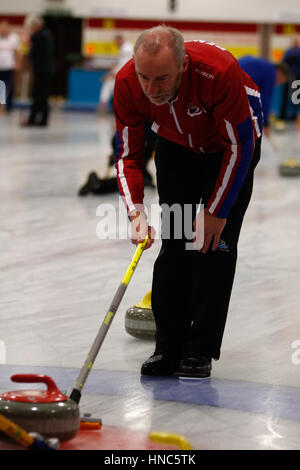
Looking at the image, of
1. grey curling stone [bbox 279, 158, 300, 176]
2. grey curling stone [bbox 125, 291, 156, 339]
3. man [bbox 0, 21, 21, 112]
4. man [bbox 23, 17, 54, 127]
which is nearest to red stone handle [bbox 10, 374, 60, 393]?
grey curling stone [bbox 125, 291, 156, 339]

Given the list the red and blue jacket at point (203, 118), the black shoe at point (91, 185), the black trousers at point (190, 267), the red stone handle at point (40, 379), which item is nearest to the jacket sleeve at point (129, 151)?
the red and blue jacket at point (203, 118)

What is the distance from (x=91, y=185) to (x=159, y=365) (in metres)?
4.52

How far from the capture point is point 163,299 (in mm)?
3406

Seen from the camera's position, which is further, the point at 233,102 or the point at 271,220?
the point at 271,220

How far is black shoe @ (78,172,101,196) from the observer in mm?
7723

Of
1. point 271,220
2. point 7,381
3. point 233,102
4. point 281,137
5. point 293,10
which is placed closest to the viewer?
point 233,102

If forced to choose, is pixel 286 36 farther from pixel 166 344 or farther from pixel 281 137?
pixel 166 344

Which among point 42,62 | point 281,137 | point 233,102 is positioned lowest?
point 281,137

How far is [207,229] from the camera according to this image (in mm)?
3162

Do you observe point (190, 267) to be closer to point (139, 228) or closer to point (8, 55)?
point (139, 228)

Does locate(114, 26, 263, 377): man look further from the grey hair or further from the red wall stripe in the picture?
the red wall stripe

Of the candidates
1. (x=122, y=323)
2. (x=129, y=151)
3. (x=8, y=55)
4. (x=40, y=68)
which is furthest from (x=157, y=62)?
(x=8, y=55)
